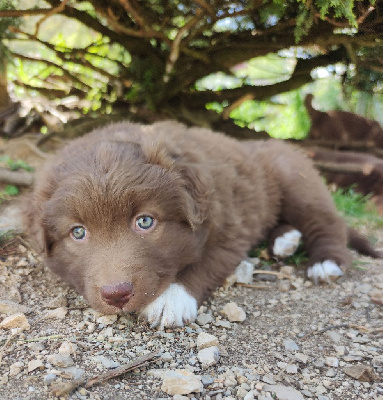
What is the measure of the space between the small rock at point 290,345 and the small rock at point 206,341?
1.27 feet

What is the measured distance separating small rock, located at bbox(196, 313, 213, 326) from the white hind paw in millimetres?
1295

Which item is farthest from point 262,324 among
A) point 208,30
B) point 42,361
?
point 208,30

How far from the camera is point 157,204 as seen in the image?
102 inches

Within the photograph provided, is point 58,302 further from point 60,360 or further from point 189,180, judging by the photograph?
point 189,180

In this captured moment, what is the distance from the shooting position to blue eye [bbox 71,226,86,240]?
2.62 m

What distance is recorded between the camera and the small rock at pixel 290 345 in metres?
2.43

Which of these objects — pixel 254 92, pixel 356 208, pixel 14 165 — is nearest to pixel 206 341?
pixel 14 165

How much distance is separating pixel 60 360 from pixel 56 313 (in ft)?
1.85

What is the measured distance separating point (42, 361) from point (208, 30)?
3.97m

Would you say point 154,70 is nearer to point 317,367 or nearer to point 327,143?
point 327,143

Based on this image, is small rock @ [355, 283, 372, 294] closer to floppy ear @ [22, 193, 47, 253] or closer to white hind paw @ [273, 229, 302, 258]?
white hind paw @ [273, 229, 302, 258]

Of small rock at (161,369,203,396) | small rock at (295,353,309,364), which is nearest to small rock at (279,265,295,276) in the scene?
small rock at (295,353,309,364)

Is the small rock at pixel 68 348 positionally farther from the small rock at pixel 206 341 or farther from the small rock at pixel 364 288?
the small rock at pixel 364 288

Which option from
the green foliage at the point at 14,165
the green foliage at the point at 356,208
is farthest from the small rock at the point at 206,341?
the green foliage at the point at 14,165
